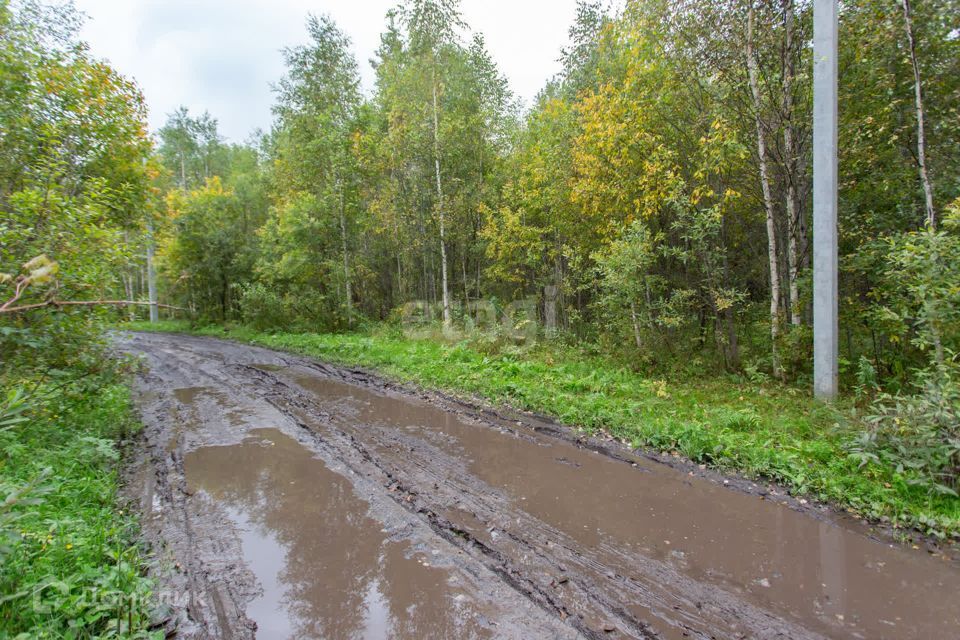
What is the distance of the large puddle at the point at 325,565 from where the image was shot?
8.82ft

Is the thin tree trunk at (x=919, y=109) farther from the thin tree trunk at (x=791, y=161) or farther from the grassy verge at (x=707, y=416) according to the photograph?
the grassy verge at (x=707, y=416)

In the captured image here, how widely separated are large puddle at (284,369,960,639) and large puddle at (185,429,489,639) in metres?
0.12

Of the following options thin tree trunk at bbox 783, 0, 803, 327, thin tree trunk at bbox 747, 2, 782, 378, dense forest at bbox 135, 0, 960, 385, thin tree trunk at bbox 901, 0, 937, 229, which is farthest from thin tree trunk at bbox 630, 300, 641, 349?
thin tree trunk at bbox 901, 0, 937, 229

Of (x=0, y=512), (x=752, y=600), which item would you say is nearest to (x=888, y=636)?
(x=752, y=600)

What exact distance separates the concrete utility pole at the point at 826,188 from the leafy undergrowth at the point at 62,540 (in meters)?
7.92

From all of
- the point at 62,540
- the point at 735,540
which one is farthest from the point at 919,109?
the point at 62,540

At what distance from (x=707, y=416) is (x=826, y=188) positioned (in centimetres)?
369

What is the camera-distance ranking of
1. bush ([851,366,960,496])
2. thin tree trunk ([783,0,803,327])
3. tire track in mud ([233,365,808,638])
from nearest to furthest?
tire track in mud ([233,365,808,638]), bush ([851,366,960,496]), thin tree trunk ([783,0,803,327])

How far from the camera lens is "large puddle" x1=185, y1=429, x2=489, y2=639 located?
2.69 m

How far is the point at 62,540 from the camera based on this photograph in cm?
300

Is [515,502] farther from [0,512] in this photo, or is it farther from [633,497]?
[0,512]

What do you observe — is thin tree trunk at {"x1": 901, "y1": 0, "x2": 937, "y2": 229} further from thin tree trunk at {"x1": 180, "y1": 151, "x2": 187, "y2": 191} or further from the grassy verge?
thin tree trunk at {"x1": 180, "y1": 151, "x2": 187, "y2": 191}

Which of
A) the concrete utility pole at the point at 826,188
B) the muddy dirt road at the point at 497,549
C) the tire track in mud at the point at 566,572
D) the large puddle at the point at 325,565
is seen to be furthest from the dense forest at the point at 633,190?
the large puddle at the point at 325,565

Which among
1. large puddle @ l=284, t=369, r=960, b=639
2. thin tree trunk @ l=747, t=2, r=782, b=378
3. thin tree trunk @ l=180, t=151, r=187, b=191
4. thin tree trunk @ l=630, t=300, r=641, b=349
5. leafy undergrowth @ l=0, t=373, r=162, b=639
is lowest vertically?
large puddle @ l=284, t=369, r=960, b=639
